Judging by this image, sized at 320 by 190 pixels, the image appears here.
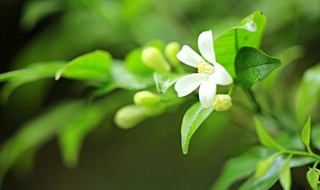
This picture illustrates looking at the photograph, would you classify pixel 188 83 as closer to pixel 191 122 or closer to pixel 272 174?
pixel 191 122

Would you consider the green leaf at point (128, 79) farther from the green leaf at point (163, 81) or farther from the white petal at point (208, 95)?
the white petal at point (208, 95)

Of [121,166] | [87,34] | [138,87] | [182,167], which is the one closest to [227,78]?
[138,87]

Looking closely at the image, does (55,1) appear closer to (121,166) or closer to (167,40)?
(167,40)

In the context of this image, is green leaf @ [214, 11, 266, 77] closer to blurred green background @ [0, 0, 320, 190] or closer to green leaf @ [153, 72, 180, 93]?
green leaf @ [153, 72, 180, 93]

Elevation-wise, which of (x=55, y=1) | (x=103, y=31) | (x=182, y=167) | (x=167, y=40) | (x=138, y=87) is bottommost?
(x=182, y=167)

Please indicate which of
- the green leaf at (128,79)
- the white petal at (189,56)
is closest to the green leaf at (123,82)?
the green leaf at (128,79)
